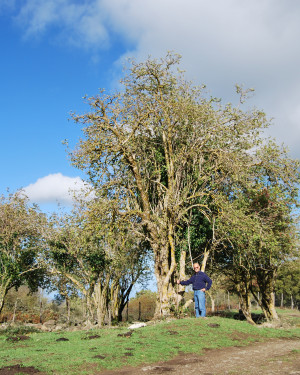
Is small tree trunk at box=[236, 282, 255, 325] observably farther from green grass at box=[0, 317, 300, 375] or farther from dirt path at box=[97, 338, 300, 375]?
dirt path at box=[97, 338, 300, 375]

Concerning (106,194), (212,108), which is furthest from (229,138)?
(106,194)

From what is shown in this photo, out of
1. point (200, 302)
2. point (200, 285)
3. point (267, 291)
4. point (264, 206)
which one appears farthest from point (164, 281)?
point (267, 291)

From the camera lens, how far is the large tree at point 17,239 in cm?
2806

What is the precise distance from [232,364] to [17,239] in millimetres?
23914

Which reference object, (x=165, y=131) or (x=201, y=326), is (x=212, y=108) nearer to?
(x=165, y=131)

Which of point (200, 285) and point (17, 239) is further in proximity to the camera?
point (17, 239)

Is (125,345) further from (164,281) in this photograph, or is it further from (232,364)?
(164,281)

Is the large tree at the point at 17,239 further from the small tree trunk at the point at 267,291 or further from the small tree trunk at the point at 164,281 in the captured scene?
the small tree trunk at the point at 267,291

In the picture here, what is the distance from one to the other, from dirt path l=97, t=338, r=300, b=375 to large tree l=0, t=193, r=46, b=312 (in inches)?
847

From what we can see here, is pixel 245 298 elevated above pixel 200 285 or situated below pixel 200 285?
below

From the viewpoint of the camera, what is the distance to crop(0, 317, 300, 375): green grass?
8469mm

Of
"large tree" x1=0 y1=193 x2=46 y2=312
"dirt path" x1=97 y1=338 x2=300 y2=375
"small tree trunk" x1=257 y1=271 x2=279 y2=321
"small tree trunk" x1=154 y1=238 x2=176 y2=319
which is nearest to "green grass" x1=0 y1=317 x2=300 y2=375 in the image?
"dirt path" x1=97 y1=338 x2=300 y2=375

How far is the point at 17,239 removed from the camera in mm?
28672

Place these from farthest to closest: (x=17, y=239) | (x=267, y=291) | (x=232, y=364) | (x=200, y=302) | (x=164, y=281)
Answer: (x=17, y=239) < (x=267, y=291) < (x=164, y=281) < (x=200, y=302) < (x=232, y=364)
